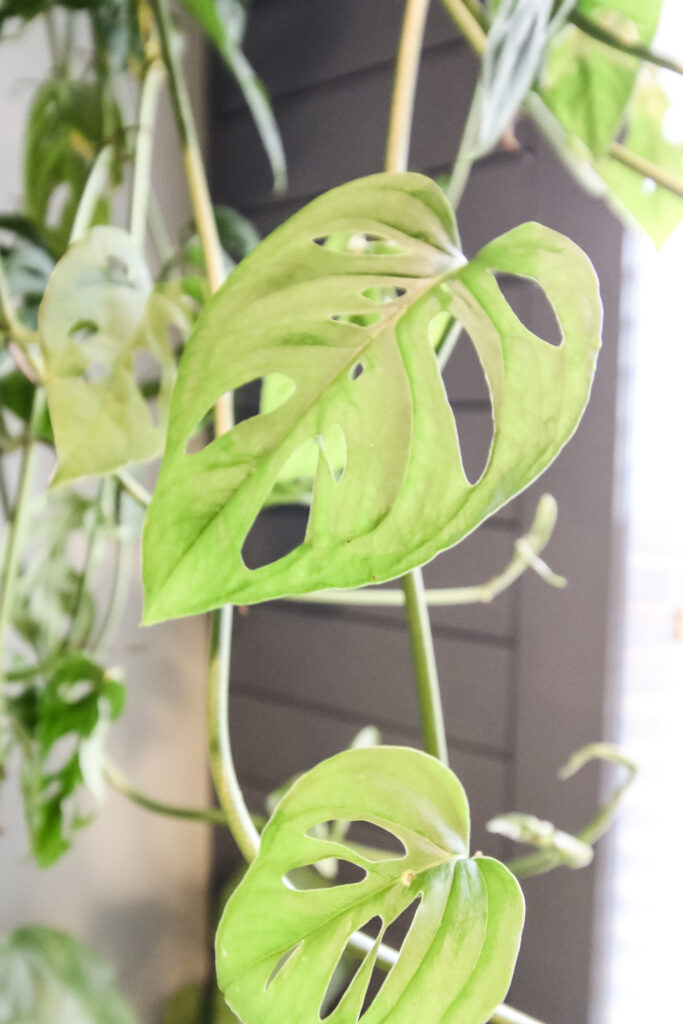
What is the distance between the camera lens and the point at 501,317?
24 centimetres

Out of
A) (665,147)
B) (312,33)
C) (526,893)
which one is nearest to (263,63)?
(312,33)

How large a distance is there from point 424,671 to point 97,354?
0.22 m

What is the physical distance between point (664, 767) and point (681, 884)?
11cm

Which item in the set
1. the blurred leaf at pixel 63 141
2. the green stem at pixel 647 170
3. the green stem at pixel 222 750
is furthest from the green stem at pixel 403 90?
the blurred leaf at pixel 63 141

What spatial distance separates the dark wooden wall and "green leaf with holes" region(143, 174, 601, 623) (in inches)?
19.1

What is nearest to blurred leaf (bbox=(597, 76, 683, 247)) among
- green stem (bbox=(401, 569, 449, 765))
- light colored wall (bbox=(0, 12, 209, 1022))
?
green stem (bbox=(401, 569, 449, 765))

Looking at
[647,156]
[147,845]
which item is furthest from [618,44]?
[147,845]

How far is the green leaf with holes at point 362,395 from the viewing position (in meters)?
0.22

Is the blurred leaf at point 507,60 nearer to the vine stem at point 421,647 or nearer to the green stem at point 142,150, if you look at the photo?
the vine stem at point 421,647

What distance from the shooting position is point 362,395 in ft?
0.82

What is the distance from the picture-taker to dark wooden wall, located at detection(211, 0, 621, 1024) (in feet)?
2.36

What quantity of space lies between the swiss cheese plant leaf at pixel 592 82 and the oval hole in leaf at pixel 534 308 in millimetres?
292

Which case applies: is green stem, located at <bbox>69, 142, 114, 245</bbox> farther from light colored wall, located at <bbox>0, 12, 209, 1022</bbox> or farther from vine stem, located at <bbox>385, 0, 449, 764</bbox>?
light colored wall, located at <bbox>0, 12, 209, 1022</bbox>

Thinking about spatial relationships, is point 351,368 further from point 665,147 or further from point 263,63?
point 263,63
